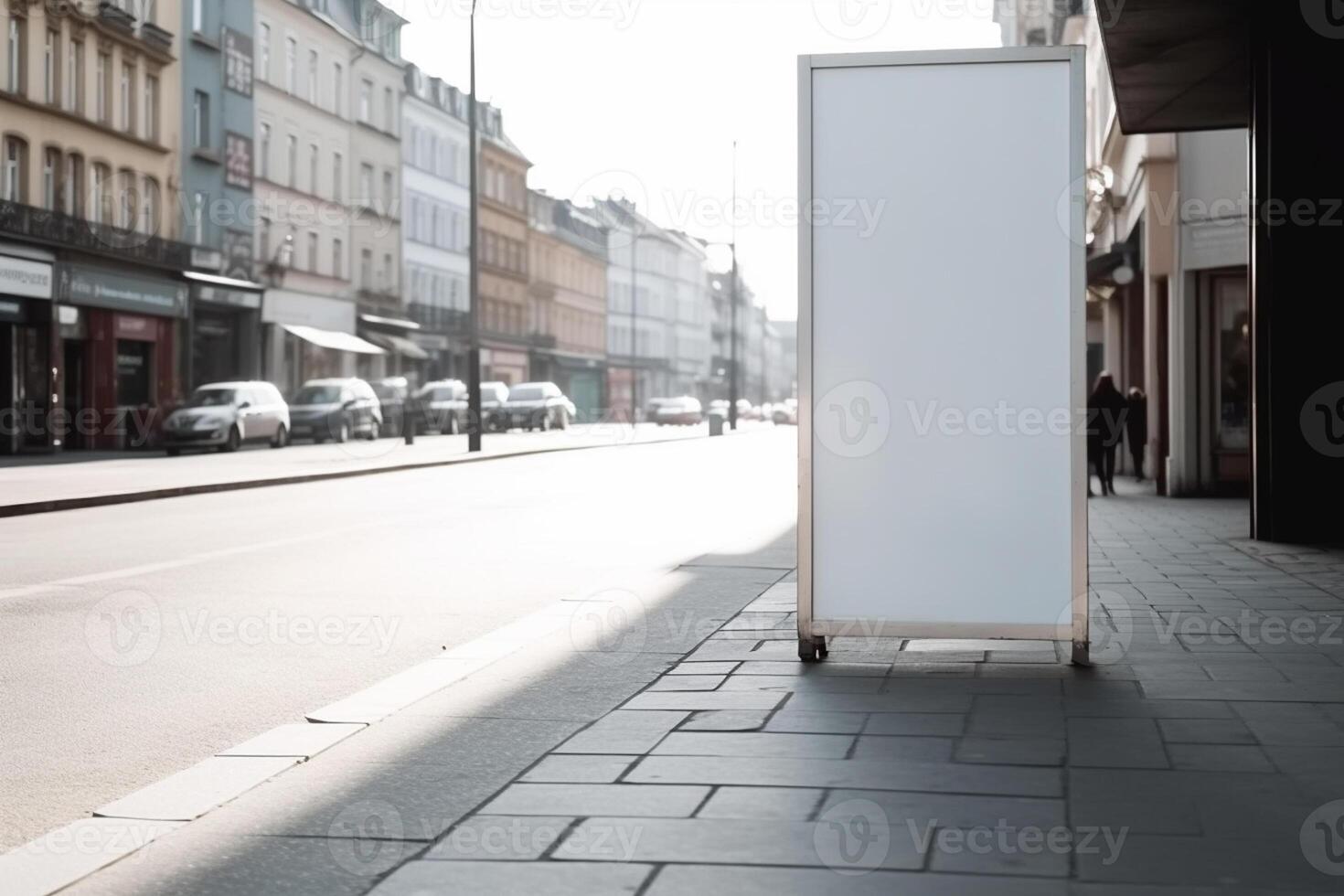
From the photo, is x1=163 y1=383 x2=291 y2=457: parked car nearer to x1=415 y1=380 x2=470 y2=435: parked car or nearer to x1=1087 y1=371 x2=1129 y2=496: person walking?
x1=415 y1=380 x2=470 y2=435: parked car

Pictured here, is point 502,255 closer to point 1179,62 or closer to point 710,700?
point 1179,62

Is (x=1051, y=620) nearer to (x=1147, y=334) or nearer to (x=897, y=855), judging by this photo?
(x=897, y=855)

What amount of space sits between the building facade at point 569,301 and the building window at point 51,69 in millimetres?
51356

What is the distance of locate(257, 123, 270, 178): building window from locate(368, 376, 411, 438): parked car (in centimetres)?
717

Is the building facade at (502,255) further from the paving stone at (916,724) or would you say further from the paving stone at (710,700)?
the paving stone at (916,724)

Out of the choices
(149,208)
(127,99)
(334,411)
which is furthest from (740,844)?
(127,99)

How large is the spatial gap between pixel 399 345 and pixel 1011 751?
59.7m

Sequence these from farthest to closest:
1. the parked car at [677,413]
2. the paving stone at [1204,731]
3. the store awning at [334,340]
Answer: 1. the parked car at [677,413]
2. the store awning at [334,340]
3. the paving stone at [1204,731]

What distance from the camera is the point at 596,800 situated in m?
4.93

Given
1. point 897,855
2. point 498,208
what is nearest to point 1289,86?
point 897,855

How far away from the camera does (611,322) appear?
112m

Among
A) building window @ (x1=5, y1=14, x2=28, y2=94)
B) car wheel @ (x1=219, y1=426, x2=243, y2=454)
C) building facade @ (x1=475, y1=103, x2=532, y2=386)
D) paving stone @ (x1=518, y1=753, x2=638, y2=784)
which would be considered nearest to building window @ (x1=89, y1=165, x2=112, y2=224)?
building window @ (x1=5, y1=14, x2=28, y2=94)

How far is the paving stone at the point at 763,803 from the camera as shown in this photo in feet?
15.5

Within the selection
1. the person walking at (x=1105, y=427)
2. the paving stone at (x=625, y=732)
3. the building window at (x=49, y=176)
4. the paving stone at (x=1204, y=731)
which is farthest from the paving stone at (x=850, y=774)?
the building window at (x=49, y=176)
